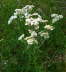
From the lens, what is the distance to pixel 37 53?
131 inches

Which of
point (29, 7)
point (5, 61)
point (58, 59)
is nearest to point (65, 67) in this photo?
point (58, 59)

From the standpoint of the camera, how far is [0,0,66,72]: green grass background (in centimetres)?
352

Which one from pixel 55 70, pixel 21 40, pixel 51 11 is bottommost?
pixel 55 70

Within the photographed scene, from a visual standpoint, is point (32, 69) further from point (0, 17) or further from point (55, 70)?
point (0, 17)

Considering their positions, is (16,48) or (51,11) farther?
(51,11)

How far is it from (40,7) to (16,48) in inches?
35.0

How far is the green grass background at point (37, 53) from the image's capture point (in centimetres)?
352

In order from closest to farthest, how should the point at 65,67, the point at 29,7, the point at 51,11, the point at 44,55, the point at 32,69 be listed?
the point at 65,67 < the point at 32,69 < the point at 44,55 < the point at 29,7 < the point at 51,11

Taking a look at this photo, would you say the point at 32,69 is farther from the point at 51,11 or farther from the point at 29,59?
the point at 51,11

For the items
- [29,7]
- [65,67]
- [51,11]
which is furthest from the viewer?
[51,11]

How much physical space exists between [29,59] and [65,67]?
0.42 metres

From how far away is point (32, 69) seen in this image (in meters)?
3.49

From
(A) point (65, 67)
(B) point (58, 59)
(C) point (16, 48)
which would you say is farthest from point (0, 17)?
(A) point (65, 67)

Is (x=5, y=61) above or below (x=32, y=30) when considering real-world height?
below
